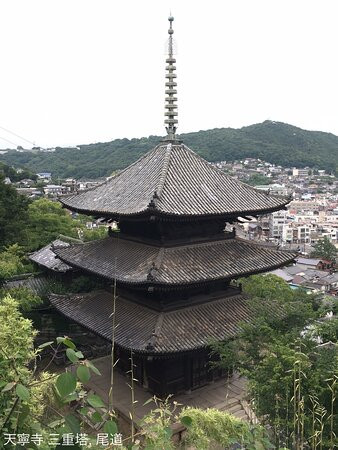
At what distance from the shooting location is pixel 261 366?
11188 millimetres

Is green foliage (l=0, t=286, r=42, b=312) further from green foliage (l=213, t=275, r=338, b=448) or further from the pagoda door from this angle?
green foliage (l=213, t=275, r=338, b=448)

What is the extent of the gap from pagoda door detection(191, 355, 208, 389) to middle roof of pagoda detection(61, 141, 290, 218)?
570 centimetres

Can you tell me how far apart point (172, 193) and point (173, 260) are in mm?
2532

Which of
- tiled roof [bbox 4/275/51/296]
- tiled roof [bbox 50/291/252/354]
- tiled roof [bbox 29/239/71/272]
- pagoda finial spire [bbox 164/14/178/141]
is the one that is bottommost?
tiled roof [bbox 4/275/51/296]

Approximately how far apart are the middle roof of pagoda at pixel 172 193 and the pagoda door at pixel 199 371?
570 cm

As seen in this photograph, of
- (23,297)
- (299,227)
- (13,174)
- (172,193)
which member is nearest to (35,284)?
(23,297)

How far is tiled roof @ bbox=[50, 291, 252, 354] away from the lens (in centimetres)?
1365

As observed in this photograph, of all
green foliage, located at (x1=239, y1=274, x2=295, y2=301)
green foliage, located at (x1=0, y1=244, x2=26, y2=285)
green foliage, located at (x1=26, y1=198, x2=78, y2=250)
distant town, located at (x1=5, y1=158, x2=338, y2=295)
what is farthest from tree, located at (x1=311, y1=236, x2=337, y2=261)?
green foliage, located at (x1=0, y1=244, x2=26, y2=285)

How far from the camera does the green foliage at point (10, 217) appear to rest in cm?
3065

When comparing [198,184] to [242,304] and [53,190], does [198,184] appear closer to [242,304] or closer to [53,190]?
[242,304]

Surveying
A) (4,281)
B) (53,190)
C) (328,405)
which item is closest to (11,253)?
(4,281)

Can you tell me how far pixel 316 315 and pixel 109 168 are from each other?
15667cm

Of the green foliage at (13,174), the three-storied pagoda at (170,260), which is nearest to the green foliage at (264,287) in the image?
the three-storied pagoda at (170,260)

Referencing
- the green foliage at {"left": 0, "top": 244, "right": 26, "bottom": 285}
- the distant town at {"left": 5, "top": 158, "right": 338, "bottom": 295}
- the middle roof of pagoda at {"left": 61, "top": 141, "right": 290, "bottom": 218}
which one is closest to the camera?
the middle roof of pagoda at {"left": 61, "top": 141, "right": 290, "bottom": 218}
